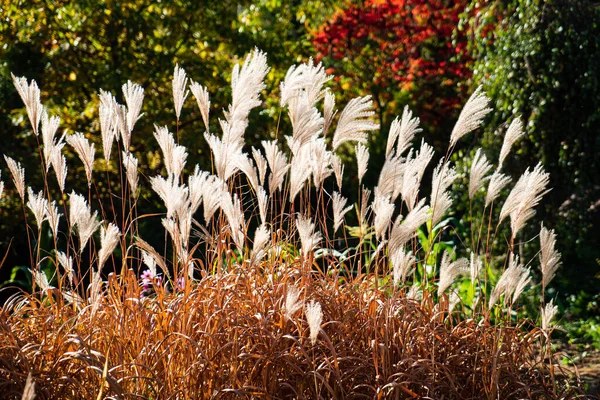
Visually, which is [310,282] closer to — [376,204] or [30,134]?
[376,204]

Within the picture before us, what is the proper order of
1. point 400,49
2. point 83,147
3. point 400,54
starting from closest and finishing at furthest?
point 83,147, point 400,49, point 400,54

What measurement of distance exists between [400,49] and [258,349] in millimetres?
7475

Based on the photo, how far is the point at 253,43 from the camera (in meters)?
8.18

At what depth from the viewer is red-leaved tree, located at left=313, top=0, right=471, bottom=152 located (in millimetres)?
9422

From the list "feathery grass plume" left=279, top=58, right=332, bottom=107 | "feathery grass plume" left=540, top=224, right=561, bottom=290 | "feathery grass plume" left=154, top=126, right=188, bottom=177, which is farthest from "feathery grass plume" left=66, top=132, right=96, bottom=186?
"feathery grass plume" left=540, top=224, right=561, bottom=290

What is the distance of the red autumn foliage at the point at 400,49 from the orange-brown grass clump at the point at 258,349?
6669 millimetres

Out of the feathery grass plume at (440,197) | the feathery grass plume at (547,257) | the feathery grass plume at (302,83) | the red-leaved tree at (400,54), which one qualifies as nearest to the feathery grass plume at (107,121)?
the feathery grass plume at (302,83)

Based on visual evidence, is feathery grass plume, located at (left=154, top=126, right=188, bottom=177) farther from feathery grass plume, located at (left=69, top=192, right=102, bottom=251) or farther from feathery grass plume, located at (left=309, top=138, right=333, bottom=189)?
feathery grass plume, located at (left=309, top=138, right=333, bottom=189)

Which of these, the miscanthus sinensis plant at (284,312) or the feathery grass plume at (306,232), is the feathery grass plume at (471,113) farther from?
the feathery grass plume at (306,232)

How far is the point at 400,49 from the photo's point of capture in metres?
9.65

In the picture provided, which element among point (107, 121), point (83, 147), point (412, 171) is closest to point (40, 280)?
point (83, 147)

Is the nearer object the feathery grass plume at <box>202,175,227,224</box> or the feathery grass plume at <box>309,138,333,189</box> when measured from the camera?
the feathery grass plume at <box>202,175,227,224</box>

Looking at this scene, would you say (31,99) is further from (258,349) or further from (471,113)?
(471,113)

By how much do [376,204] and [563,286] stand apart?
4221 millimetres
